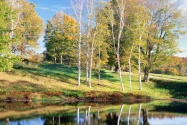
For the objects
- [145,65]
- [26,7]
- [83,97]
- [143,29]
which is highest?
[26,7]

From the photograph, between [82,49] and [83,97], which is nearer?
[83,97]

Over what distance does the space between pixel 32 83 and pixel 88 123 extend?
67.6 ft

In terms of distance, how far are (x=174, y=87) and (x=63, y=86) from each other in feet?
69.1

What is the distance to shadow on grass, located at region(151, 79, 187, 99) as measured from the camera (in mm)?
48484

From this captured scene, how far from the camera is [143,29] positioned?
1753 inches

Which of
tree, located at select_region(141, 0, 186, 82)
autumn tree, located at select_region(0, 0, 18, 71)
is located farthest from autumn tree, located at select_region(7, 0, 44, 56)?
tree, located at select_region(141, 0, 186, 82)

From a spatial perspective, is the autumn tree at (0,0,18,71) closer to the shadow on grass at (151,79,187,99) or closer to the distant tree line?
the distant tree line

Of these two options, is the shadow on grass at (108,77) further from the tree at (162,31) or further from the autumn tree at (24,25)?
the autumn tree at (24,25)

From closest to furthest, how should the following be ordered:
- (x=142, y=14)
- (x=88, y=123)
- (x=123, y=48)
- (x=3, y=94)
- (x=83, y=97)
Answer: (x=88, y=123)
(x=3, y=94)
(x=83, y=97)
(x=142, y=14)
(x=123, y=48)

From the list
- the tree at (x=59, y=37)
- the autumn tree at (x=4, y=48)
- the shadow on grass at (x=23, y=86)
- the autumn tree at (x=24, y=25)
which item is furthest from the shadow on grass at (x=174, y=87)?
the autumn tree at (x=4, y=48)

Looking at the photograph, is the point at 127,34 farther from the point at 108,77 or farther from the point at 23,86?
the point at 23,86

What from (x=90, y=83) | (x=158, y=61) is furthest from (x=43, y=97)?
(x=158, y=61)

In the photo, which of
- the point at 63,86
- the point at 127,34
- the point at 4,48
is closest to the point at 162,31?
the point at 127,34

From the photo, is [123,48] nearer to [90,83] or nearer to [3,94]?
[90,83]
